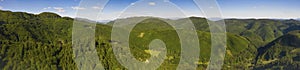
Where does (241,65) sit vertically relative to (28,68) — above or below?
below

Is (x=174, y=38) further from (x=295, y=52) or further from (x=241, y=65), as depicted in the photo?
(x=295, y=52)

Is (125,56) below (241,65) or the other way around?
the other way around

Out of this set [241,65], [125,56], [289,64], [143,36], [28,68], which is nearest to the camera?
[125,56]

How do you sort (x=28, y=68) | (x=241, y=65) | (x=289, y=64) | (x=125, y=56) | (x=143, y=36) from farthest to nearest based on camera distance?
1. (x=143, y=36)
2. (x=241, y=65)
3. (x=289, y=64)
4. (x=28, y=68)
5. (x=125, y=56)

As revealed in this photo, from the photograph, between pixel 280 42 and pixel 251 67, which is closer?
pixel 251 67

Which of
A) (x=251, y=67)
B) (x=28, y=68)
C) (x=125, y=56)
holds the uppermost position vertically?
(x=125, y=56)

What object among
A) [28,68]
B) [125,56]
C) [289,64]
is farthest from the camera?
[289,64]

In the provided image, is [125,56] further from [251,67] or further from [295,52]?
[295,52]

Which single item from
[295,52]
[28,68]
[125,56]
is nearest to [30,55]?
[28,68]

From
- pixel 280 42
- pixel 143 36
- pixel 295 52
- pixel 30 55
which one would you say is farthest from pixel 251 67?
pixel 30 55
